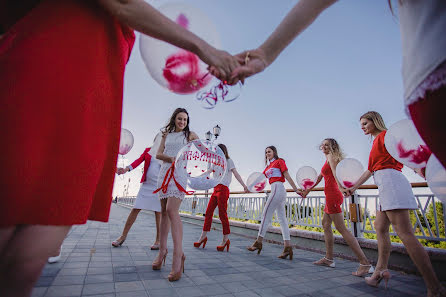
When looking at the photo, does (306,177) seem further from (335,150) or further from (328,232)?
(328,232)

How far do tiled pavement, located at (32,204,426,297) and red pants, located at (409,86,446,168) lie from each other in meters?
2.31

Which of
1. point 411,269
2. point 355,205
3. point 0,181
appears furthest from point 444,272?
point 0,181

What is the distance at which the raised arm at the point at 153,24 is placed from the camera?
91 cm

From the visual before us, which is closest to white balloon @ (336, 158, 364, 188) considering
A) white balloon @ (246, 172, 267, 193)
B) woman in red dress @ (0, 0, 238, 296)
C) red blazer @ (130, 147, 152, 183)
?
white balloon @ (246, 172, 267, 193)

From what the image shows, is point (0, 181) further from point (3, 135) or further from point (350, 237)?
point (350, 237)

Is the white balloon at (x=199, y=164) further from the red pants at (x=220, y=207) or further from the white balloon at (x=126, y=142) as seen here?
the red pants at (x=220, y=207)

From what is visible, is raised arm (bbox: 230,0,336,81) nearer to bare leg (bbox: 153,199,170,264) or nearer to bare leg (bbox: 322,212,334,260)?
bare leg (bbox: 153,199,170,264)

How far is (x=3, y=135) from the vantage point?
2.18 feet

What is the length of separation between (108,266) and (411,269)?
4570 millimetres

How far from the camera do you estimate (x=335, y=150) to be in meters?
4.22

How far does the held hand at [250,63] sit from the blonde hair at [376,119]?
2.78 m

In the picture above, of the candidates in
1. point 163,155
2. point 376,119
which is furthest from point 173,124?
point 376,119

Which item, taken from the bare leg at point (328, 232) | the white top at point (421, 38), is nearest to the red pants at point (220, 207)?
the bare leg at point (328, 232)

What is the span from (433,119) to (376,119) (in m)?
3.01
